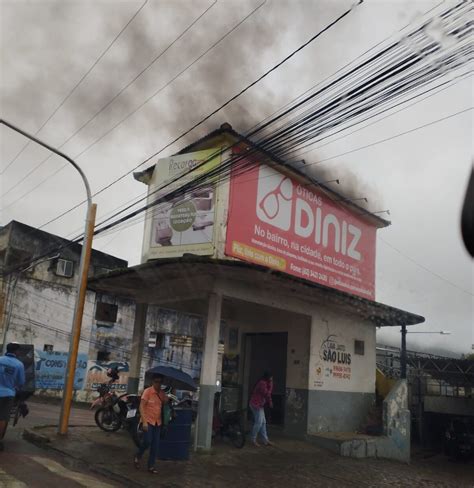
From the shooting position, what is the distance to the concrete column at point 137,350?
43.6 feet

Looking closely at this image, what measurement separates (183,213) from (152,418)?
6.59 metres

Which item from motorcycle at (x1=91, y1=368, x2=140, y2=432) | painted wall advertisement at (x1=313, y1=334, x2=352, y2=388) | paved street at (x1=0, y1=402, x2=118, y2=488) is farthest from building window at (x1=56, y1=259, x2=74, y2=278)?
paved street at (x1=0, y1=402, x2=118, y2=488)

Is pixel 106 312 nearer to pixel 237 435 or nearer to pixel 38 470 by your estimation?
pixel 237 435

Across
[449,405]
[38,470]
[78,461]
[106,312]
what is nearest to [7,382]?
[38,470]

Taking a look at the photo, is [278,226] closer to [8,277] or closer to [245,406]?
[245,406]

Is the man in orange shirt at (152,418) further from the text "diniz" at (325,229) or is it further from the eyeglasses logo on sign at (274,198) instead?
Answer: the text "diniz" at (325,229)

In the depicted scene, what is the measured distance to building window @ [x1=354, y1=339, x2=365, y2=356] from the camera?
15180mm

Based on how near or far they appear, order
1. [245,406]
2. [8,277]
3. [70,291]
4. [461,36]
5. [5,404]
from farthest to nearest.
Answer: [70,291], [8,277], [245,406], [5,404], [461,36]

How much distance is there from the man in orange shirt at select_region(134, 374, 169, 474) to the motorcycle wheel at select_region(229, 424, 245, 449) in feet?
10.5

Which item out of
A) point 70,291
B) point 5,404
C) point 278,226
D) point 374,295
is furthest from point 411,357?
point 70,291

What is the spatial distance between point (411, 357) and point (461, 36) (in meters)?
17.0

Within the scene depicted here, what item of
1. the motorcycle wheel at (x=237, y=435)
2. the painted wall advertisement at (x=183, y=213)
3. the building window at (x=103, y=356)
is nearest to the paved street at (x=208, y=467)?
the motorcycle wheel at (x=237, y=435)

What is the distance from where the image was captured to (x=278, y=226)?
45.9ft

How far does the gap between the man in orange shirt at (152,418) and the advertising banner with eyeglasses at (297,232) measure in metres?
4.86
